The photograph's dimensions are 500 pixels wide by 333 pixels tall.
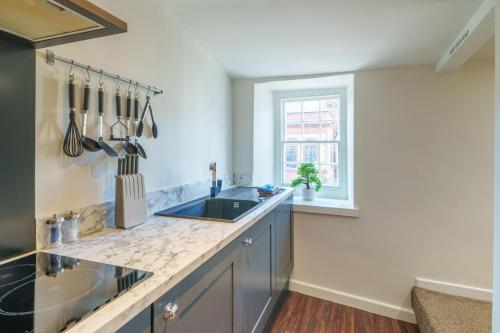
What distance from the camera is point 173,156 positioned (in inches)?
66.4

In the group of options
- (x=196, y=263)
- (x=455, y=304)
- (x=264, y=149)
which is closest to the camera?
(x=196, y=263)

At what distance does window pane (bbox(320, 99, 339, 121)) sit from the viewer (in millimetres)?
2734

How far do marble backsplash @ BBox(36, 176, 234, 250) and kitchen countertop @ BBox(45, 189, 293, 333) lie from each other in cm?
6

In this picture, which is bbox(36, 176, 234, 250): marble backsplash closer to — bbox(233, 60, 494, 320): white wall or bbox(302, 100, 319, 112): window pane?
bbox(233, 60, 494, 320): white wall

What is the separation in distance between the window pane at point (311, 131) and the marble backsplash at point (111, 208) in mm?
1305

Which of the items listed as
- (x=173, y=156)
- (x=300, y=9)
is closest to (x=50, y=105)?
(x=173, y=156)

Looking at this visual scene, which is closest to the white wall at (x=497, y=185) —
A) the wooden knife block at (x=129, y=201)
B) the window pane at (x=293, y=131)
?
the wooden knife block at (x=129, y=201)

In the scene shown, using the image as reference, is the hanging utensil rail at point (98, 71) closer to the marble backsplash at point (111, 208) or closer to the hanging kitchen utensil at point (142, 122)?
the hanging kitchen utensil at point (142, 122)

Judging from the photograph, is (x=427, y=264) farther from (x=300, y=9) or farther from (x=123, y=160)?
(x=123, y=160)

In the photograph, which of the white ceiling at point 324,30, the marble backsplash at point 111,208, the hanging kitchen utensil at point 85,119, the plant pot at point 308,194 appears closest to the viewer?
the marble backsplash at point 111,208

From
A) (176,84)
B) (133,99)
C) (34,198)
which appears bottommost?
(34,198)

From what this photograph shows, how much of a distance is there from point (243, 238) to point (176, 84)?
1059 mm

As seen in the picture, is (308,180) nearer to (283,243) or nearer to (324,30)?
(283,243)

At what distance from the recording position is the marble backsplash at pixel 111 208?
964 mm
